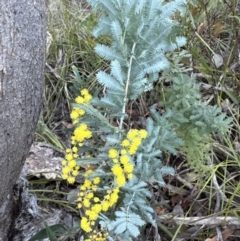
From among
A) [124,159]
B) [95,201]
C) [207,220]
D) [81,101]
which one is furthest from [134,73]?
[207,220]

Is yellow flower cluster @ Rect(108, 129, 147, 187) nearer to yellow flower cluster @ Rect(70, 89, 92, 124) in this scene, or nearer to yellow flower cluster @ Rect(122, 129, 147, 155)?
yellow flower cluster @ Rect(122, 129, 147, 155)

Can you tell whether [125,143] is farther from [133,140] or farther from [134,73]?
[134,73]

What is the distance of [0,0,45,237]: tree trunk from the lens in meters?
1.28

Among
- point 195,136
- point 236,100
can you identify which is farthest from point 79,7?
point 195,136

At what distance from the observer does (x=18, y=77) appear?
133 centimetres

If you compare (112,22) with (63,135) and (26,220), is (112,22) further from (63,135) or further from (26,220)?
(63,135)

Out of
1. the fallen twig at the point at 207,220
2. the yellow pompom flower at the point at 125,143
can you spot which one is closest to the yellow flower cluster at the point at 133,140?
the yellow pompom flower at the point at 125,143

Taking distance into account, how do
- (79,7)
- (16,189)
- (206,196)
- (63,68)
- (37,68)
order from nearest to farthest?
(37,68)
(16,189)
(206,196)
(63,68)
(79,7)

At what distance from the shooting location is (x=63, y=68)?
101 inches

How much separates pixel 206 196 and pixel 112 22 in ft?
2.99

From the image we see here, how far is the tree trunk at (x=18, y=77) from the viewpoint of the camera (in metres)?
1.28

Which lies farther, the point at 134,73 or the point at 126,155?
the point at 134,73

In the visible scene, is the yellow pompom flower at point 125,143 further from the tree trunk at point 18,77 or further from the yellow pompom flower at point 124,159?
the tree trunk at point 18,77

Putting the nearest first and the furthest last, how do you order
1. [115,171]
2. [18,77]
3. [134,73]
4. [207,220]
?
[18,77], [115,171], [134,73], [207,220]
